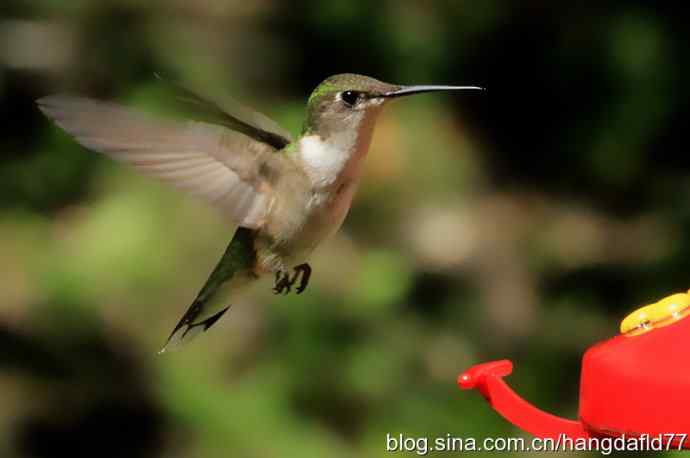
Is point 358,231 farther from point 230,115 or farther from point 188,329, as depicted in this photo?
point 230,115

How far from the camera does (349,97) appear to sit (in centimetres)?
251

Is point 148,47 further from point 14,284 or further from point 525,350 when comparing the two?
point 525,350

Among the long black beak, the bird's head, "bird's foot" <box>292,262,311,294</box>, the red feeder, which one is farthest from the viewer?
"bird's foot" <box>292,262,311,294</box>

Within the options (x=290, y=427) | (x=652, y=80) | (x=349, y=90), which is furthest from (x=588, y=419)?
(x=652, y=80)

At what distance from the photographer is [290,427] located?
14.6 feet

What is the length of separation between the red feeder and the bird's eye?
0.60 meters

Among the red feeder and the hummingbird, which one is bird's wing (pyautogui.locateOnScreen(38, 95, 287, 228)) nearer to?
the hummingbird

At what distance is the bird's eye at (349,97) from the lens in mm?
2498

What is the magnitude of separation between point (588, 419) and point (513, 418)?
160 millimetres

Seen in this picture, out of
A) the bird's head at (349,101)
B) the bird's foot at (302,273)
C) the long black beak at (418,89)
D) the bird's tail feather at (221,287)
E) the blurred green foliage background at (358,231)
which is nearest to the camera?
the long black beak at (418,89)

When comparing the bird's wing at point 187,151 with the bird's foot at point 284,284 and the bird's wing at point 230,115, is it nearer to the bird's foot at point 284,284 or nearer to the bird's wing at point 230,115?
the bird's wing at point 230,115

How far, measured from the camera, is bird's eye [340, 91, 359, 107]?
8.20ft

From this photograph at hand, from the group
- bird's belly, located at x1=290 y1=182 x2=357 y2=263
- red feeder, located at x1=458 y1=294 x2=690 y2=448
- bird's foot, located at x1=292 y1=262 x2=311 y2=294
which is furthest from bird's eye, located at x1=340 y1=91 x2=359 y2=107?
red feeder, located at x1=458 y1=294 x2=690 y2=448

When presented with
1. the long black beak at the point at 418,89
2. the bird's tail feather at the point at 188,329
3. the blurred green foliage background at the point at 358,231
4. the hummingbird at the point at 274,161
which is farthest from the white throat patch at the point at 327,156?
the blurred green foliage background at the point at 358,231
